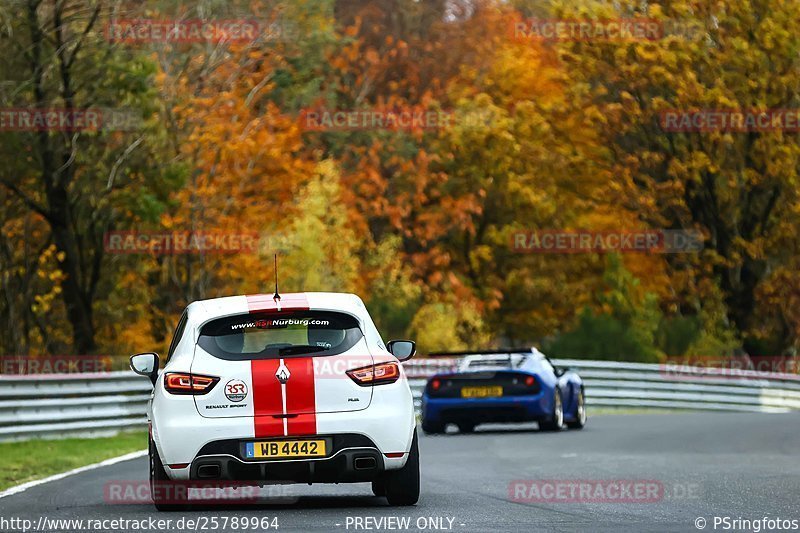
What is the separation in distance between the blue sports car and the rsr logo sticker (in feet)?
38.4

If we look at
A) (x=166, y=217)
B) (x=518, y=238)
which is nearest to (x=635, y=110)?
(x=518, y=238)

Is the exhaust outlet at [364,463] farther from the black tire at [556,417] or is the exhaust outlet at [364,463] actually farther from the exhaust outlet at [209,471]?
the black tire at [556,417]

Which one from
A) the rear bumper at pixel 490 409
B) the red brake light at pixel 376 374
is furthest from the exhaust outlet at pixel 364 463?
the rear bumper at pixel 490 409

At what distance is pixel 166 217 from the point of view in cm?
3719

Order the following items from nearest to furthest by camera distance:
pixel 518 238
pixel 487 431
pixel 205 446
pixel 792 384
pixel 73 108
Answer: pixel 205 446 → pixel 487 431 → pixel 73 108 → pixel 792 384 → pixel 518 238

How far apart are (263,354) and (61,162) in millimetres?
20539

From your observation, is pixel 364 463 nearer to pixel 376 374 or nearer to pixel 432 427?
pixel 376 374

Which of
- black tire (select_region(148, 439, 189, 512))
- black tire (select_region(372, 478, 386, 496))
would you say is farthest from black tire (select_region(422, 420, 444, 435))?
black tire (select_region(148, 439, 189, 512))

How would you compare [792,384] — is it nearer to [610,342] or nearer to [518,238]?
[610,342]

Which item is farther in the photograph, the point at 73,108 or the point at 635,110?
the point at 635,110

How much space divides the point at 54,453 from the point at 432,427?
5658mm

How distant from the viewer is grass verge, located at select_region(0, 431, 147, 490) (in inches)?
672

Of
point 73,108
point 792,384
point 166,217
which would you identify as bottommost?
point 792,384

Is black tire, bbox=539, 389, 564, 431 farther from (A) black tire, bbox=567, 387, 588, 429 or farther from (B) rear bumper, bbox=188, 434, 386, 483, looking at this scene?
(B) rear bumper, bbox=188, 434, 386, 483
